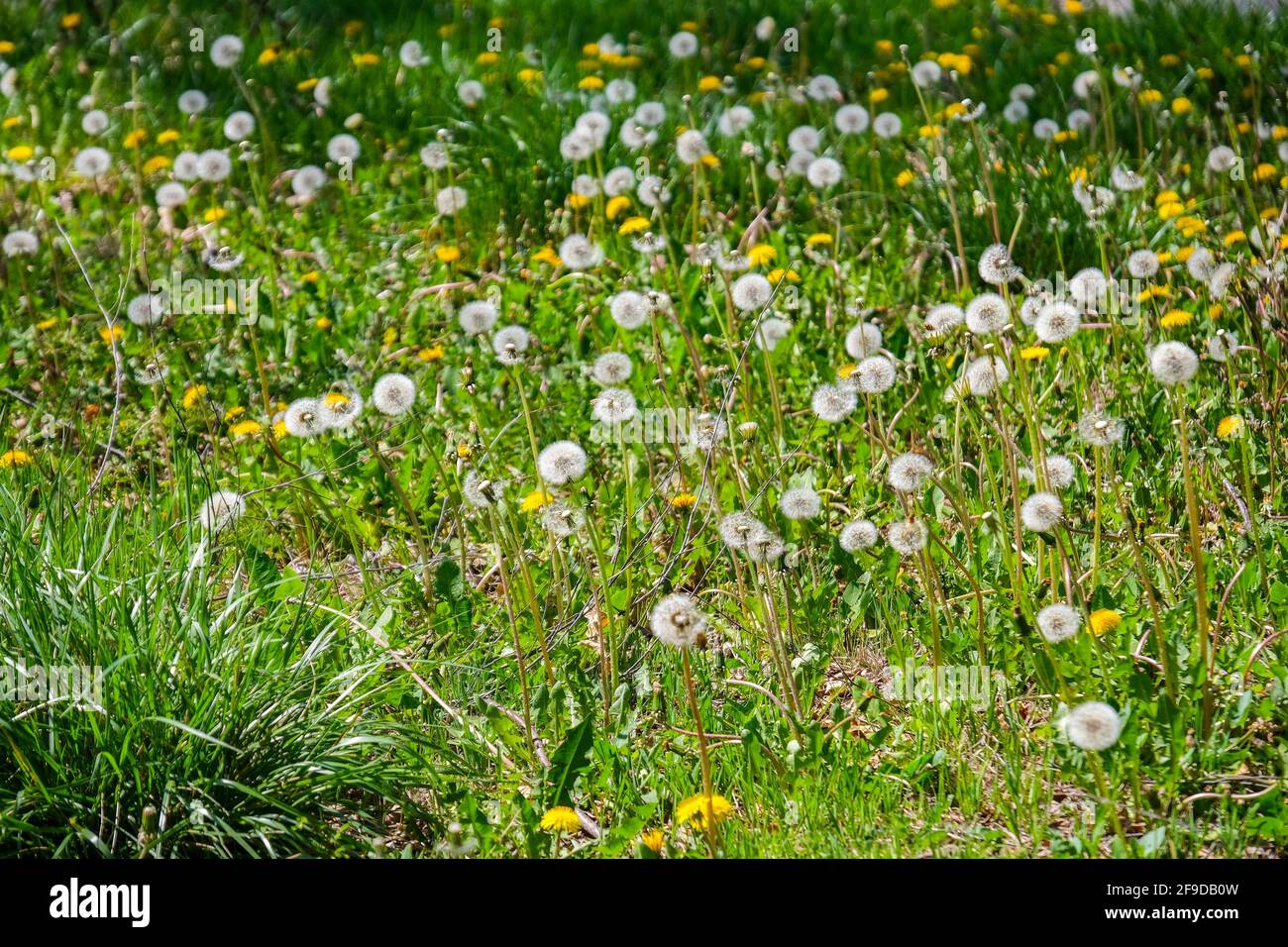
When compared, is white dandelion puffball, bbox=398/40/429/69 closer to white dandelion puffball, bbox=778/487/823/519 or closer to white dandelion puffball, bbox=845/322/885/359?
white dandelion puffball, bbox=845/322/885/359

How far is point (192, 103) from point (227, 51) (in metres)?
0.30

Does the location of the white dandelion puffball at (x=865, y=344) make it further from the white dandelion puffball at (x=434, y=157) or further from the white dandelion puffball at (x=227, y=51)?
Answer: the white dandelion puffball at (x=227, y=51)

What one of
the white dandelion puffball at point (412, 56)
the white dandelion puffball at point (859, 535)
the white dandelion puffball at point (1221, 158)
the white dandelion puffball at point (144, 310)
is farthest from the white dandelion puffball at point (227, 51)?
the white dandelion puffball at point (859, 535)

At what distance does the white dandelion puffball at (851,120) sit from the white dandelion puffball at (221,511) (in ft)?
10.1

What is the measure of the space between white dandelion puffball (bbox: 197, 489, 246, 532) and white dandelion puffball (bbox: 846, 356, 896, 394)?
1353 millimetres

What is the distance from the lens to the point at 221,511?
119 inches

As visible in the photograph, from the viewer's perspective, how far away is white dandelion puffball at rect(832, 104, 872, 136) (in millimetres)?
5348

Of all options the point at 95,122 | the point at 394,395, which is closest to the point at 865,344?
the point at 394,395

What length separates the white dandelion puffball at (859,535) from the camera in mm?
2910

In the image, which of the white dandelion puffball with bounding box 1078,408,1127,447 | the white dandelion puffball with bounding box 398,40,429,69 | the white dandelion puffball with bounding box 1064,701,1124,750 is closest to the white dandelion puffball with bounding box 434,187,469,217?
the white dandelion puffball with bounding box 398,40,429,69

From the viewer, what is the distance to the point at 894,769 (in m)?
2.63

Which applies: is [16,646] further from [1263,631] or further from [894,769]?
[1263,631]

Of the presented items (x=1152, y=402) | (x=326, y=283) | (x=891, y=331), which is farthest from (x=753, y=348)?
(x=326, y=283)

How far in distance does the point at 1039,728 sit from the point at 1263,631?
0.53 m
